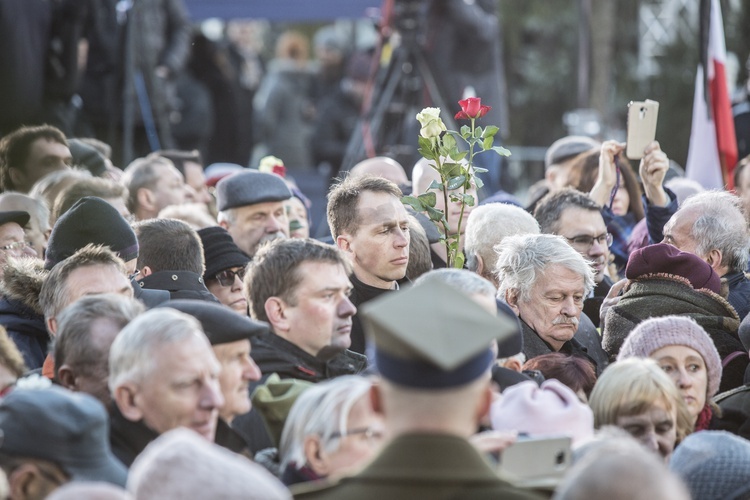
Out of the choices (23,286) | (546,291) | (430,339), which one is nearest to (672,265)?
(546,291)

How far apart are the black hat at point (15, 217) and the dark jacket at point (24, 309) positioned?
28.3 inches

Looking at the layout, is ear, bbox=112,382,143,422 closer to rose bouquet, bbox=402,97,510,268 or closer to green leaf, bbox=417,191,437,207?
rose bouquet, bbox=402,97,510,268

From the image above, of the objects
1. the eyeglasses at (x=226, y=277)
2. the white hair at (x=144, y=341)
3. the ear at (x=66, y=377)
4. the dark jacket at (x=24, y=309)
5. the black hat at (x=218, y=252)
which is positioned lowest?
the eyeglasses at (x=226, y=277)

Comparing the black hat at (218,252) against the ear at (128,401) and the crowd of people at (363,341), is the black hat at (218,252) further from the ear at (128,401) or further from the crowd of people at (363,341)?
the ear at (128,401)

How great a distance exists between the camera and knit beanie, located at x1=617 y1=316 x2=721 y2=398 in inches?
203

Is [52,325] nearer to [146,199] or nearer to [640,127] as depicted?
[146,199]

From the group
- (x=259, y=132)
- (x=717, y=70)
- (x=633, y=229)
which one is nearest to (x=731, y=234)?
(x=633, y=229)

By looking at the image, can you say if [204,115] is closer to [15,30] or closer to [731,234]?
[15,30]

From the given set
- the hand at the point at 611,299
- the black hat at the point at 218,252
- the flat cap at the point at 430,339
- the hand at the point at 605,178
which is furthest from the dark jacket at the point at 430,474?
the hand at the point at 605,178

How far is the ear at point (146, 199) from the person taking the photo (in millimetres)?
8070

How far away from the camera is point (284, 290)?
5.09 metres

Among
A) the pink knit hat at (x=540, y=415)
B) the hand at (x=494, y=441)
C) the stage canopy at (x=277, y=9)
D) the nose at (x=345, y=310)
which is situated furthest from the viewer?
the stage canopy at (x=277, y=9)

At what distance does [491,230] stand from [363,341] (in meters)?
0.96

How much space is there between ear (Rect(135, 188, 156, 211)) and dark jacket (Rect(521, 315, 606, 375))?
9.19 feet
